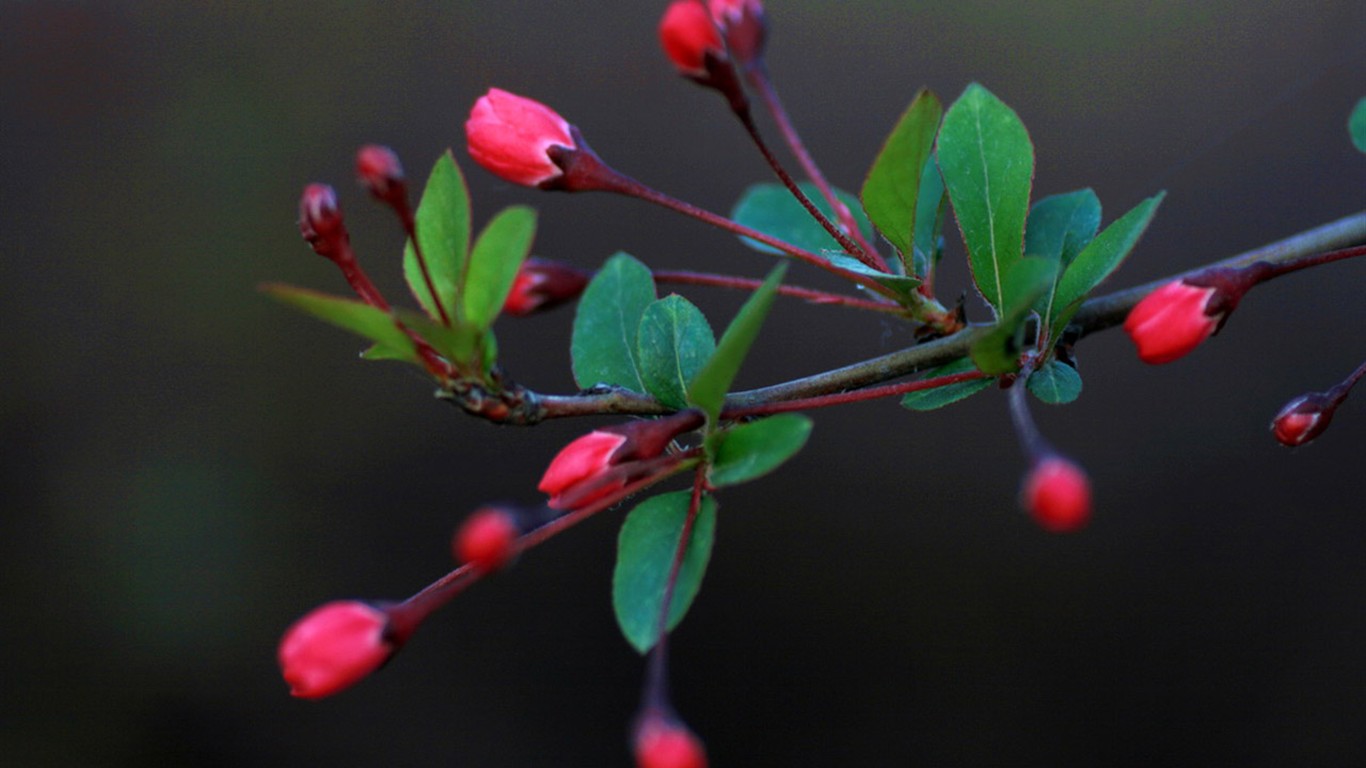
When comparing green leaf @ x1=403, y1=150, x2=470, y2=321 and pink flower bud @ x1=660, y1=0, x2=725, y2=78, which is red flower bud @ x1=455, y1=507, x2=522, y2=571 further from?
pink flower bud @ x1=660, y1=0, x2=725, y2=78

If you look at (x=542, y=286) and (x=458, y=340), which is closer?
(x=458, y=340)

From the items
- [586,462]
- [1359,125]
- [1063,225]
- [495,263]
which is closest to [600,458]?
[586,462]

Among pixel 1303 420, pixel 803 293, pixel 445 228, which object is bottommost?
pixel 1303 420

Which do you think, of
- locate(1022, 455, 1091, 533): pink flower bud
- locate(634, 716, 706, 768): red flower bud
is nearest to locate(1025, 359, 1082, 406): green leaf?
locate(1022, 455, 1091, 533): pink flower bud

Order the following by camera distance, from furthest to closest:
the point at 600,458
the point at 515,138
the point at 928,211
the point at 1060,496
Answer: the point at 928,211, the point at 515,138, the point at 600,458, the point at 1060,496

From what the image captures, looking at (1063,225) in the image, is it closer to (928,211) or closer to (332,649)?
(928,211)

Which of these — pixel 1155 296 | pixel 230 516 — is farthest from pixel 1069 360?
pixel 230 516
